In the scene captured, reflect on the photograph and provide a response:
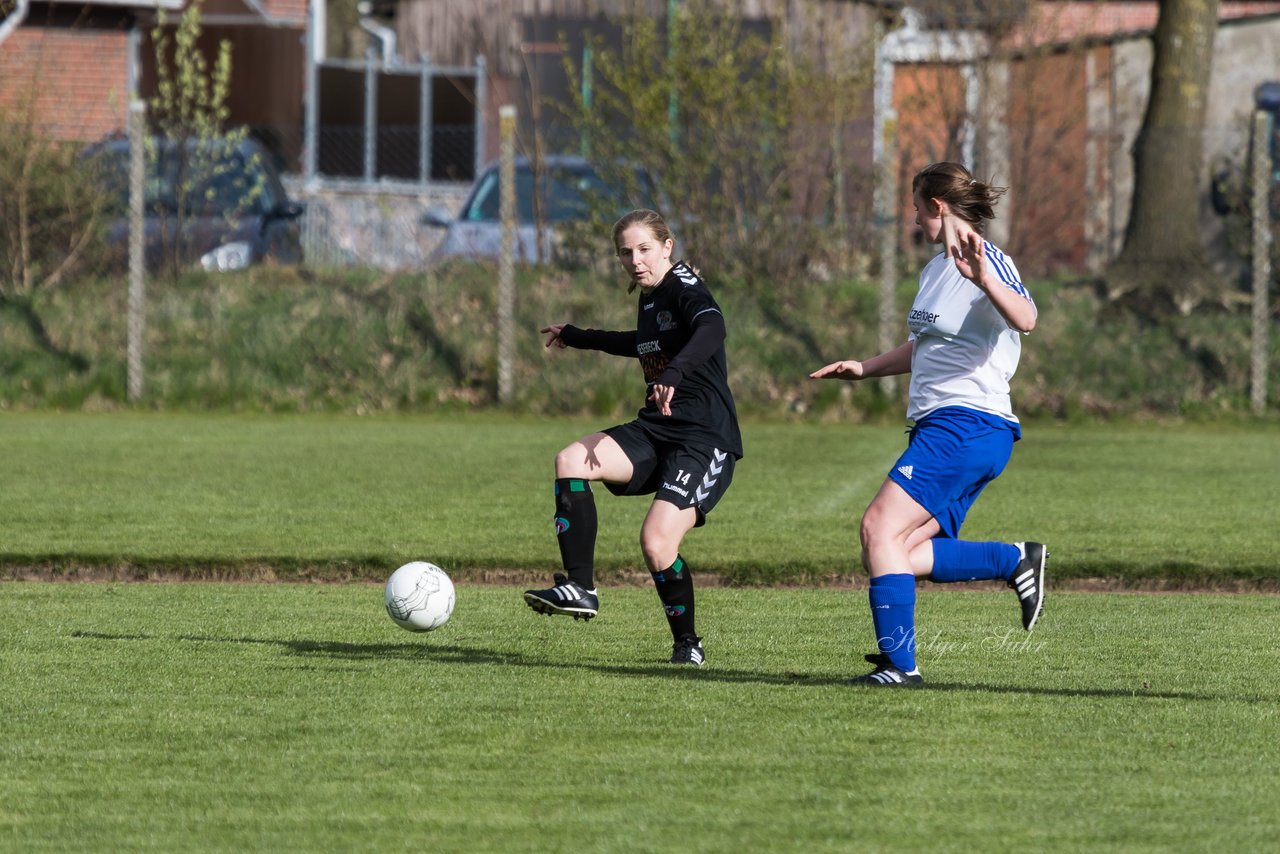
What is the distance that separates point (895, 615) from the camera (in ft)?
20.1

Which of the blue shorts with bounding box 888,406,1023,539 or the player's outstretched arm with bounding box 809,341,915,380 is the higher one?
the player's outstretched arm with bounding box 809,341,915,380

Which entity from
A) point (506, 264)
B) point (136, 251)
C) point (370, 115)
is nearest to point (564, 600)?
point (506, 264)

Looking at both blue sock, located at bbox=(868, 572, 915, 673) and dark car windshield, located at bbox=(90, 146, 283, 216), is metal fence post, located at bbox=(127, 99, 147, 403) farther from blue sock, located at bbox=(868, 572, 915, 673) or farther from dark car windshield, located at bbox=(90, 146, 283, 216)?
blue sock, located at bbox=(868, 572, 915, 673)

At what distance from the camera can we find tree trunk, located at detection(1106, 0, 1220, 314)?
774 inches

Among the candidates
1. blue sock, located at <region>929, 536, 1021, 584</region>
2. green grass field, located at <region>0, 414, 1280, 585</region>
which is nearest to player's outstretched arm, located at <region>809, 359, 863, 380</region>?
blue sock, located at <region>929, 536, 1021, 584</region>

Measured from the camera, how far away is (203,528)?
10.3m

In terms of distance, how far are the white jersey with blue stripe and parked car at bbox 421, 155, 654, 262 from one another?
13124mm

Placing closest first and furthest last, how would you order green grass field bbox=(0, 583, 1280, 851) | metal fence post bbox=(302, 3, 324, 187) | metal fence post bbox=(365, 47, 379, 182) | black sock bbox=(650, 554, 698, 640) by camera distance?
Answer: green grass field bbox=(0, 583, 1280, 851) → black sock bbox=(650, 554, 698, 640) → metal fence post bbox=(365, 47, 379, 182) → metal fence post bbox=(302, 3, 324, 187)

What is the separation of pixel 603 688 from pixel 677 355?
1.24 metres

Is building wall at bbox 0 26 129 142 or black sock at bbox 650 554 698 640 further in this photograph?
building wall at bbox 0 26 129 142

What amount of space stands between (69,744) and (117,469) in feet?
26.3

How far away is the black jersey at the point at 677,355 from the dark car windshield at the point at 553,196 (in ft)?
40.6

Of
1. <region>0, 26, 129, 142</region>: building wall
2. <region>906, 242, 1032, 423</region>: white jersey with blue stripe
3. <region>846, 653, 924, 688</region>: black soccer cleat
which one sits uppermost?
<region>0, 26, 129, 142</region>: building wall

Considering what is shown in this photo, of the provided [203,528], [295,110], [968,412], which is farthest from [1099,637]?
[295,110]
